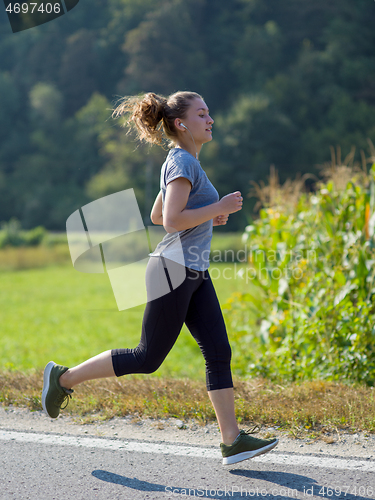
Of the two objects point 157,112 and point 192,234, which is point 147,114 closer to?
point 157,112

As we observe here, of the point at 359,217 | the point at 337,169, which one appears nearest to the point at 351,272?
the point at 359,217

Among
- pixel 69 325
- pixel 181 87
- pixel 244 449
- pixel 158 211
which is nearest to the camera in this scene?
pixel 244 449

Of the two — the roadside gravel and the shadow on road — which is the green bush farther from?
the shadow on road

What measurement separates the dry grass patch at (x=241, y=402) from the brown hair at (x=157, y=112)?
1.59 m

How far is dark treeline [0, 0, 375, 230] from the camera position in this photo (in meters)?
46.9

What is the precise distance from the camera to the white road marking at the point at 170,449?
8.25 ft

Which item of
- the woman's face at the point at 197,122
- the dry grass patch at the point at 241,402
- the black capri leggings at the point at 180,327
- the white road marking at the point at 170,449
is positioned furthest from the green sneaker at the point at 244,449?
the woman's face at the point at 197,122

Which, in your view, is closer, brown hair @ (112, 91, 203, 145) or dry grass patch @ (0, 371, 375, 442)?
brown hair @ (112, 91, 203, 145)

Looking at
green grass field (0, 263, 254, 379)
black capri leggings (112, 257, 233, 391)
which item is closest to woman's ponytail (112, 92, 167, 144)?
black capri leggings (112, 257, 233, 391)

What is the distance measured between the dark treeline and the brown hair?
40.2 m

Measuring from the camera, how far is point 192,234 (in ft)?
8.48

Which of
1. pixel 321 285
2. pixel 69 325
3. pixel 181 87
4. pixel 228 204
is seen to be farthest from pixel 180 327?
pixel 181 87

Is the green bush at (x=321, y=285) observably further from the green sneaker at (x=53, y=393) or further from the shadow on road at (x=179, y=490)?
the green sneaker at (x=53, y=393)

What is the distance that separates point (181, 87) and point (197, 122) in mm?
50726
